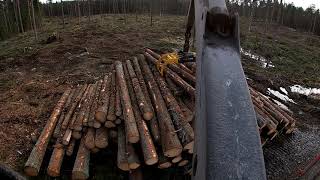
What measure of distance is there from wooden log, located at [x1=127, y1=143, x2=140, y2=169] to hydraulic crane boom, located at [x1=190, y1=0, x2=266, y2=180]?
312 cm

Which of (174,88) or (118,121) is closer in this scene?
(118,121)

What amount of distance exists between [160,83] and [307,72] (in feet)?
36.2

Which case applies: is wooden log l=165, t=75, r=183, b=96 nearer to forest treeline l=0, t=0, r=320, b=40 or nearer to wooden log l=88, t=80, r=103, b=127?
wooden log l=88, t=80, r=103, b=127

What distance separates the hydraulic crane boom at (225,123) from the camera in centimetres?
144

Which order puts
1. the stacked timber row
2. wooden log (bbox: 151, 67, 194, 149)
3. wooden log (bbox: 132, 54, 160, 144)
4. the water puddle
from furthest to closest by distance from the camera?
1. the water puddle
2. the stacked timber row
3. wooden log (bbox: 132, 54, 160, 144)
4. wooden log (bbox: 151, 67, 194, 149)

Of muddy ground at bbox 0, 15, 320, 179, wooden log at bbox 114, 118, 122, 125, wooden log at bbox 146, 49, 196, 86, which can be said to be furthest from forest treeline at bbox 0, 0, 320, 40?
wooden log at bbox 114, 118, 122, 125

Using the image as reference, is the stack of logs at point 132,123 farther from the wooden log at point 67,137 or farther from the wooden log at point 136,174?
the wooden log at point 136,174

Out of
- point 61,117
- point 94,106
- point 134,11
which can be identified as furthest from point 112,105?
point 134,11

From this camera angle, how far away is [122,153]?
5.11m

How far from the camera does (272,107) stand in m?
7.74

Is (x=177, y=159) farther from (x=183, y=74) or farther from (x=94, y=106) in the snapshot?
(x=183, y=74)

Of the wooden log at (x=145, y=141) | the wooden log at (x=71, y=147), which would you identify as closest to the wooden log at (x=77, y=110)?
the wooden log at (x=71, y=147)

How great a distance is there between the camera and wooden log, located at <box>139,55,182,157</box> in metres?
4.77

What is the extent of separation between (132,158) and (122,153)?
0.72 ft
